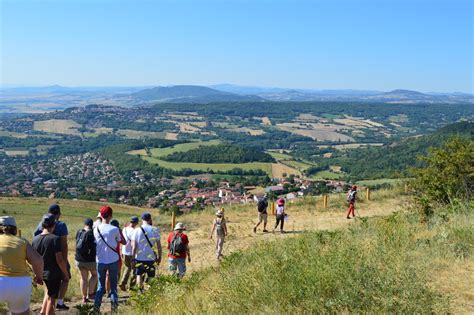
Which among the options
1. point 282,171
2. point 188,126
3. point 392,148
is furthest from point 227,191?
point 188,126

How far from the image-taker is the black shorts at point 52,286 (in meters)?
5.48

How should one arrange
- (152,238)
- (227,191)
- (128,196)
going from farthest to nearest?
1. (128,196)
2. (227,191)
3. (152,238)

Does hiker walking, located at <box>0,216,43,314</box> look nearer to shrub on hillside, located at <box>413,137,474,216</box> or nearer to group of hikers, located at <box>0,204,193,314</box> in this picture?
group of hikers, located at <box>0,204,193,314</box>

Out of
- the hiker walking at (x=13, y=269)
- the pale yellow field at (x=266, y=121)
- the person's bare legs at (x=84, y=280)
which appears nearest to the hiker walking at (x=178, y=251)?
the person's bare legs at (x=84, y=280)

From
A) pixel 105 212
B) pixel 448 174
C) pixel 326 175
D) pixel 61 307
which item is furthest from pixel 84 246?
pixel 326 175

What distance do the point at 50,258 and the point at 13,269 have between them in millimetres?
1190

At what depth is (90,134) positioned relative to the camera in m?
110

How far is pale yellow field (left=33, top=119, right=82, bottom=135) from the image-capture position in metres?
114

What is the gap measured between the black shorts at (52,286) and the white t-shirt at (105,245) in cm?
72

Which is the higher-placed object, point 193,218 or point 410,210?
point 410,210

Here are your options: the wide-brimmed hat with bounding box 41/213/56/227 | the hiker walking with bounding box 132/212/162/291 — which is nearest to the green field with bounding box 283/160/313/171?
the hiker walking with bounding box 132/212/162/291

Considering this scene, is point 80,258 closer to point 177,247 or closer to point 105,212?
point 105,212

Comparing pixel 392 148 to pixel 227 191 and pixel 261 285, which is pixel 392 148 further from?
pixel 261 285

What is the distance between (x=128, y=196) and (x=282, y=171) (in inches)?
917
